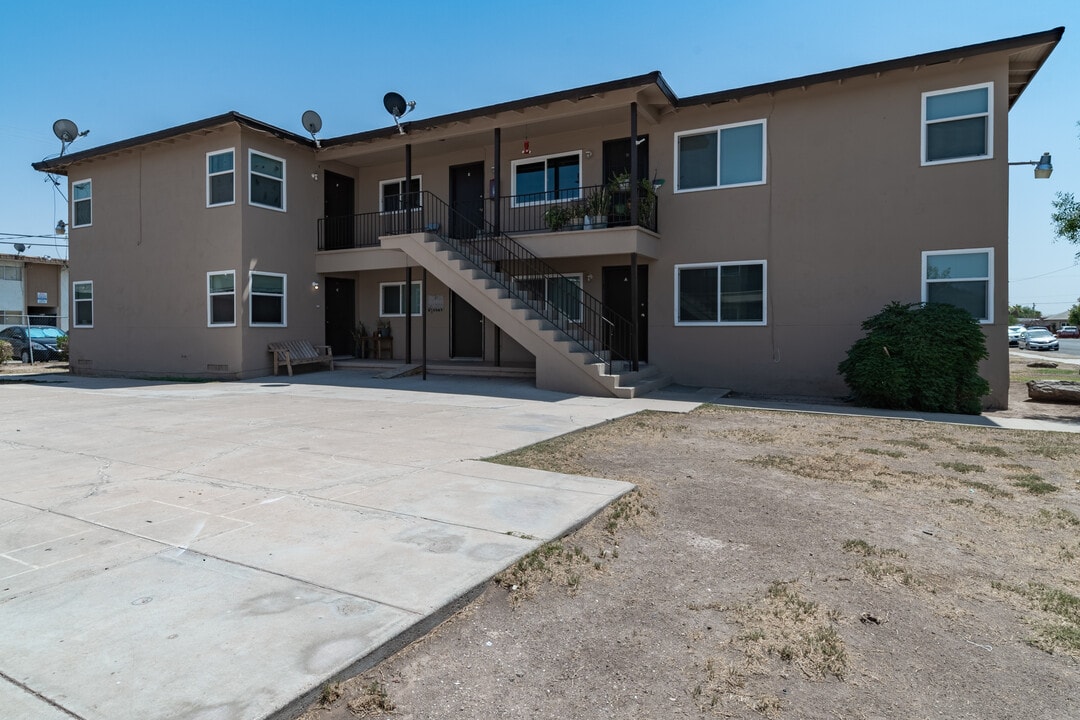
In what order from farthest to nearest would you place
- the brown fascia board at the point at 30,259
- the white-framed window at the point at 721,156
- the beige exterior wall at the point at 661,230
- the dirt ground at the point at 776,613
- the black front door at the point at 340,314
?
the brown fascia board at the point at 30,259, the black front door at the point at 340,314, the white-framed window at the point at 721,156, the beige exterior wall at the point at 661,230, the dirt ground at the point at 776,613

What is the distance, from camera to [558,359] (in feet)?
40.0

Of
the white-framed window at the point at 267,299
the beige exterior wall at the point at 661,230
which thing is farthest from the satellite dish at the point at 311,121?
the white-framed window at the point at 267,299

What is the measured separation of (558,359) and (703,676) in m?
9.74

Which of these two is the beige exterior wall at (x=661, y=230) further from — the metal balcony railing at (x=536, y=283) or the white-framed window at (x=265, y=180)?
the metal balcony railing at (x=536, y=283)

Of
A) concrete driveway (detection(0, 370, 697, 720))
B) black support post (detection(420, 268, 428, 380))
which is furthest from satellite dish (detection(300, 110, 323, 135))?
concrete driveway (detection(0, 370, 697, 720))

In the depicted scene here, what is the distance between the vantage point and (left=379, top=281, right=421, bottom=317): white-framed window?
1733 cm

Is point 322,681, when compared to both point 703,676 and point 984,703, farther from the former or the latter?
point 984,703

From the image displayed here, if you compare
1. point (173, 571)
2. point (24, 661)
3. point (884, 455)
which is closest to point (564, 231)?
point (884, 455)

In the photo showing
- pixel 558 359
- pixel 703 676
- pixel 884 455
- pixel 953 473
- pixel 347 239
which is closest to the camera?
pixel 703 676

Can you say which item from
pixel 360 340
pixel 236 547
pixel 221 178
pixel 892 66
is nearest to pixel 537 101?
pixel 892 66

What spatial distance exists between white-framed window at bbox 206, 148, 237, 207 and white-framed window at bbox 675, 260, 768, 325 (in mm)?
10935

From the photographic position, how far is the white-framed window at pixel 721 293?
12961 mm

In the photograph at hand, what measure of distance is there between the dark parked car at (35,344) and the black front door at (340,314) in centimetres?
1359

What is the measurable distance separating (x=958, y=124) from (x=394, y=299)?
45.1 feet
